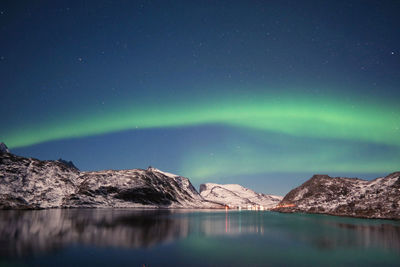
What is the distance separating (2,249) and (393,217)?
13900 cm

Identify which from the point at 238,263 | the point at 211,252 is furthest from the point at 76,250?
the point at 238,263

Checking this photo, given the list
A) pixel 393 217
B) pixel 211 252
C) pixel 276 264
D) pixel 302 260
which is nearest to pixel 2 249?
pixel 211 252

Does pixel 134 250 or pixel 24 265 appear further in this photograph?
pixel 134 250

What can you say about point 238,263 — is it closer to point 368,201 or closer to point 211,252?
point 211,252

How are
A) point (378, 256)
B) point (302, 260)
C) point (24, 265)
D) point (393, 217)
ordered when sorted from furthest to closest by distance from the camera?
point (393, 217) → point (378, 256) → point (302, 260) → point (24, 265)

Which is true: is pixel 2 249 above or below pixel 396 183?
below

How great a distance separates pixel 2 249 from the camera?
2848 centimetres

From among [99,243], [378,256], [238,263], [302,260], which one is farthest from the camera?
[99,243]

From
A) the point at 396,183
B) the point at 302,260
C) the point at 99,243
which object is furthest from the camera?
the point at 396,183

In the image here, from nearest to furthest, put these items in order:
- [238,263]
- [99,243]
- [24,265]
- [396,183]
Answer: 1. [24,265]
2. [238,263]
3. [99,243]
4. [396,183]

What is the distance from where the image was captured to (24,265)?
22156 millimetres

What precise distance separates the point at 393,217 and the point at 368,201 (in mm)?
24172

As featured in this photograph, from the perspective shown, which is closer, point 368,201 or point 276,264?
point 276,264

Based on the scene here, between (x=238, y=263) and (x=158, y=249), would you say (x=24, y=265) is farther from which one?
(x=238, y=263)
